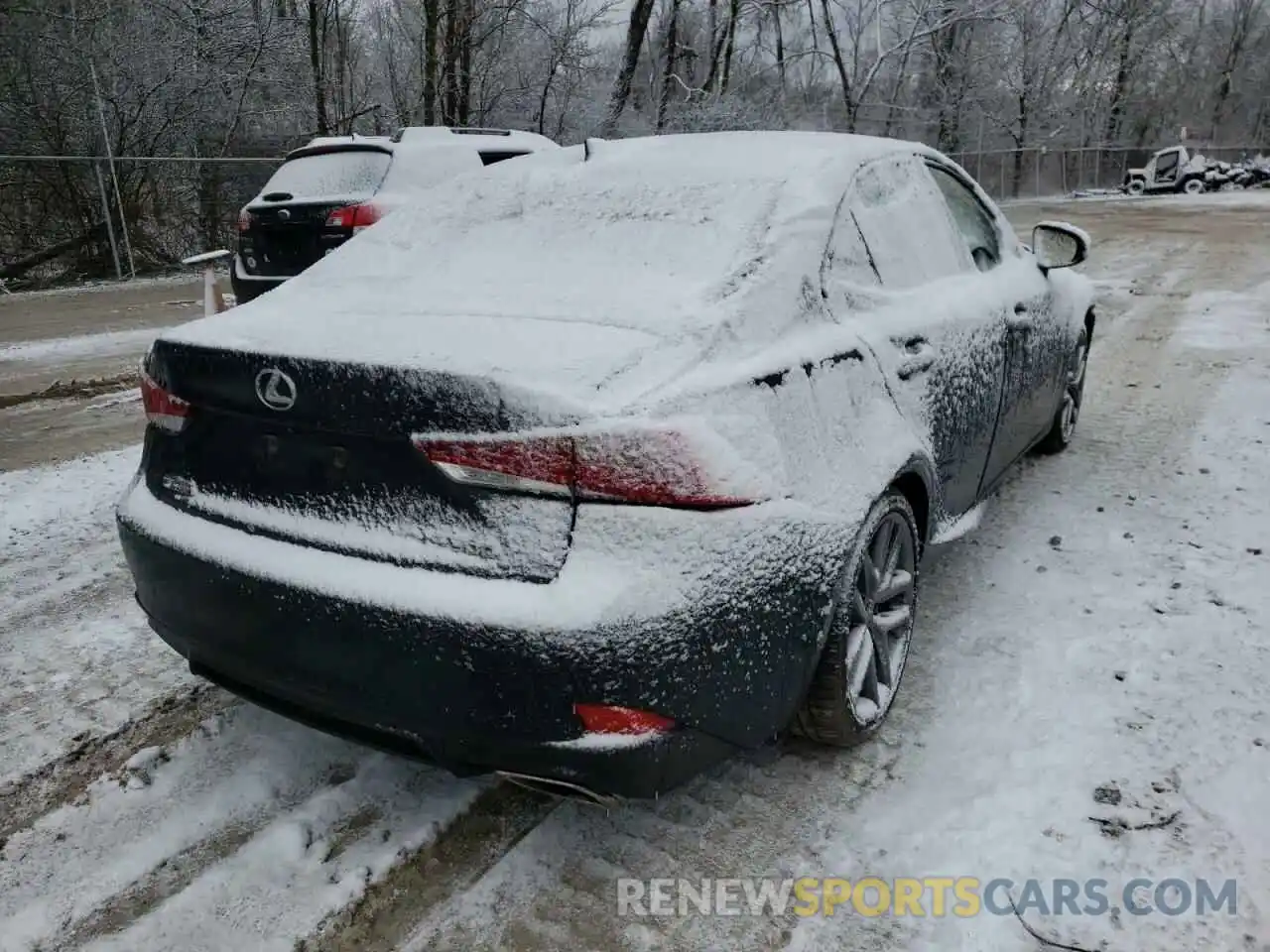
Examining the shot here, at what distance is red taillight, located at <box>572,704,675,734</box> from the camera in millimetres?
1895

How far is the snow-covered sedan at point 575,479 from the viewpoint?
190 cm

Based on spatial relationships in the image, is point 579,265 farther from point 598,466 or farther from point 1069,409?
point 1069,409

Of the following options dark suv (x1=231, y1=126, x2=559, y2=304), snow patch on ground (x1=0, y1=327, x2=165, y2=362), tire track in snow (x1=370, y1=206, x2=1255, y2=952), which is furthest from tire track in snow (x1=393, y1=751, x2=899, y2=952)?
snow patch on ground (x1=0, y1=327, x2=165, y2=362)

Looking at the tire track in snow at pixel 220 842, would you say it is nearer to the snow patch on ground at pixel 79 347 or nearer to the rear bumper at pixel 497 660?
the rear bumper at pixel 497 660

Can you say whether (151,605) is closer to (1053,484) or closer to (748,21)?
(1053,484)

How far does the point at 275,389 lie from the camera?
7.02ft

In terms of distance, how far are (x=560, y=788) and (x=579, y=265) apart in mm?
Answer: 1380

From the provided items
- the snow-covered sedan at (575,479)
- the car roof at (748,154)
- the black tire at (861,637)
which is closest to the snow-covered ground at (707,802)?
the black tire at (861,637)

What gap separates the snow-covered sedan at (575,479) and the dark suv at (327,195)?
5.39m

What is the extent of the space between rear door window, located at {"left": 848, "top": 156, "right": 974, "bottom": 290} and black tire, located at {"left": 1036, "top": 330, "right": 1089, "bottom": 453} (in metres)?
1.76

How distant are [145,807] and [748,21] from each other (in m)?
30.5

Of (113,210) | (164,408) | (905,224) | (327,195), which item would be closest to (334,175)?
(327,195)

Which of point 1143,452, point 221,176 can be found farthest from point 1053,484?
point 221,176

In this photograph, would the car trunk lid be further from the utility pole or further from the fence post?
the utility pole
